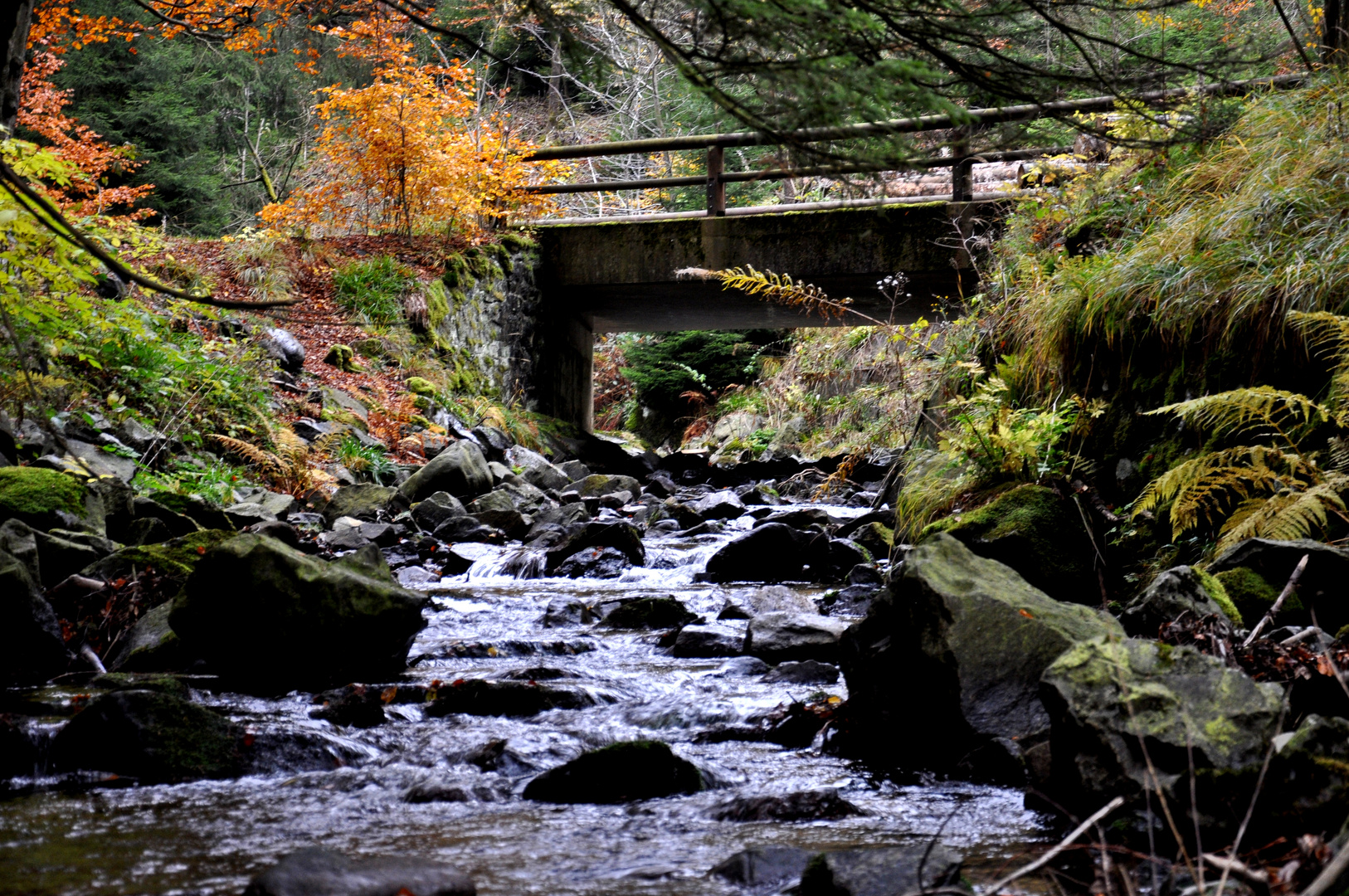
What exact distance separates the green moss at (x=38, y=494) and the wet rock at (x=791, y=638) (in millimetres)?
3455

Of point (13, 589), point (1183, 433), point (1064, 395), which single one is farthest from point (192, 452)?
point (1183, 433)

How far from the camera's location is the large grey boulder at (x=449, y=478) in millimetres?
8617

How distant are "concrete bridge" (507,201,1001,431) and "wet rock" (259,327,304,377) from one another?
3698 mm

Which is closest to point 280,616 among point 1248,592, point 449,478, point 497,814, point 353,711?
point 353,711

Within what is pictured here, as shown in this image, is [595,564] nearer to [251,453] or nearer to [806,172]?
[251,453]

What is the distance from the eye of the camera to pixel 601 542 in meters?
7.07

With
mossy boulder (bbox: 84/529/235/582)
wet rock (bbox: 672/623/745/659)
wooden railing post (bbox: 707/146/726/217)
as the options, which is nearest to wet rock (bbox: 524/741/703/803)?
wet rock (bbox: 672/623/745/659)

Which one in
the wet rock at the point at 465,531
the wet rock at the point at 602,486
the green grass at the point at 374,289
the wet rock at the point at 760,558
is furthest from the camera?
the green grass at the point at 374,289

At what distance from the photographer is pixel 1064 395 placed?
5.58 meters

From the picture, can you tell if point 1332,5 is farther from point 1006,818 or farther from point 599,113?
point 599,113

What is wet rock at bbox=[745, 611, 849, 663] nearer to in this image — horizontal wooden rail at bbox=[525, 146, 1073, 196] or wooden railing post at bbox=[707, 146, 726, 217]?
horizontal wooden rail at bbox=[525, 146, 1073, 196]

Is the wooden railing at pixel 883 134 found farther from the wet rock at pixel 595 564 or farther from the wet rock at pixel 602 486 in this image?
the wet rock at pixel 602 486

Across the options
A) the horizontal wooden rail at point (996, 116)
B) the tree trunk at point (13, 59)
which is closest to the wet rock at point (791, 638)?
the horizontal wooden rail at point (996, 116)

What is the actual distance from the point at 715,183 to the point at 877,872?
10.4m
